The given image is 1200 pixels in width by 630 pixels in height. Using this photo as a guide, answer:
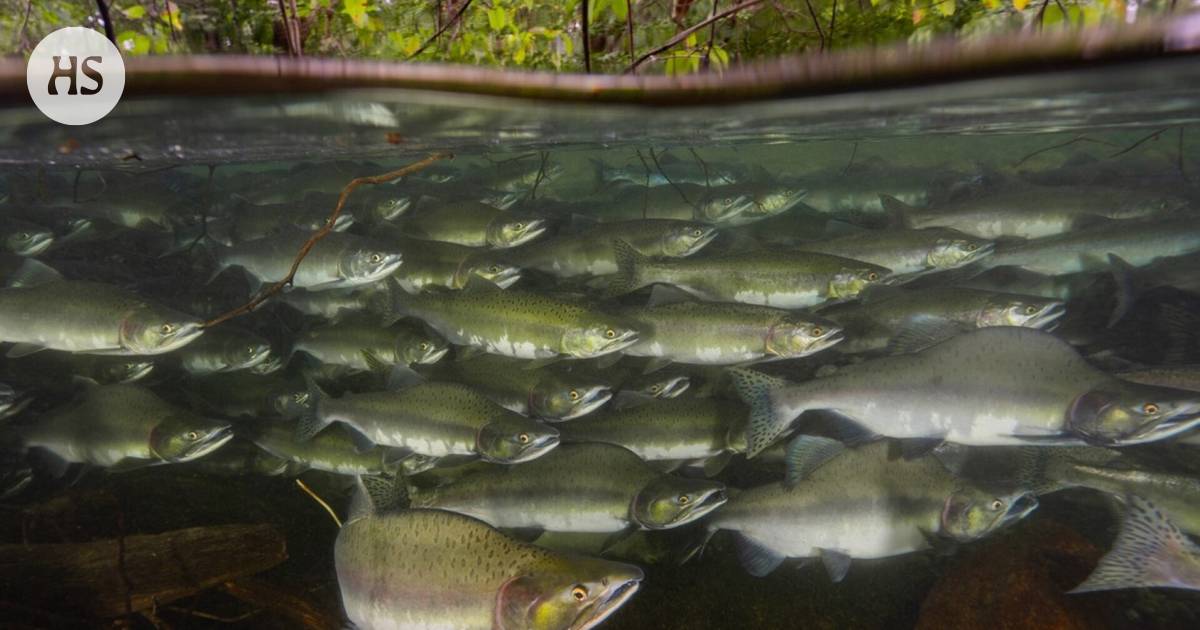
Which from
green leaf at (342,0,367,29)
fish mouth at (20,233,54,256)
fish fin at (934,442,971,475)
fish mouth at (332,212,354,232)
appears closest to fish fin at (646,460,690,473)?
fish fin at (934,442,971,475)

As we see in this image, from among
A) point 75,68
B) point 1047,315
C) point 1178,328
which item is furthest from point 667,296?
point 1178,328

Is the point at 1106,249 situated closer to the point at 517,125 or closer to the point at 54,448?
the point at 517,125

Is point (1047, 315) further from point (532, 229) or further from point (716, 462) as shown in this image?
point (532, 229)

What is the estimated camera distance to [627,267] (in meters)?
5.98

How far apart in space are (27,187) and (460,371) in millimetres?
13211

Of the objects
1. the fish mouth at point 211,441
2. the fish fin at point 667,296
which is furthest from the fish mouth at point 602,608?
the fish mouth at point 211,441

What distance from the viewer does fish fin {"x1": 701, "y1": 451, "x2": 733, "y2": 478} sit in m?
5.24

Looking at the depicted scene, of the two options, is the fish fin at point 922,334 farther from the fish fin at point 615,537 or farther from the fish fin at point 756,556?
the fish fin at point 615,537

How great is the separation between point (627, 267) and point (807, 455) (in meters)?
2.29

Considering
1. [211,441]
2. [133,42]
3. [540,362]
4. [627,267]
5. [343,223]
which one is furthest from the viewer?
[343,223]

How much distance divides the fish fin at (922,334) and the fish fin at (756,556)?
69.1 inches

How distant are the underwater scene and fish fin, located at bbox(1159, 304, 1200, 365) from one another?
0.03 meters

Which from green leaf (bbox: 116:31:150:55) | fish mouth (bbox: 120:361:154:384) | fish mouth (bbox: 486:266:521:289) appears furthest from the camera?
fish mouth (bbox: 486:266:521:289)

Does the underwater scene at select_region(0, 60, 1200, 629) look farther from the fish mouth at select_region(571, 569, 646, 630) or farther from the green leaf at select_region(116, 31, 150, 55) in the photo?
the green leaf at select_region(116, 31, 150, 55)
